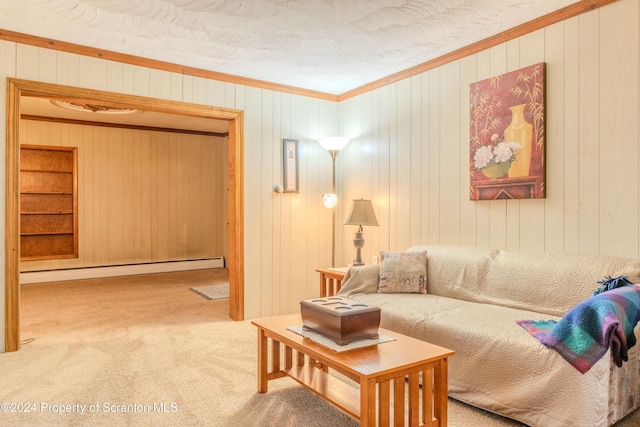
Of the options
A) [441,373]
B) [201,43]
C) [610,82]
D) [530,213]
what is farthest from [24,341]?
[610,82]

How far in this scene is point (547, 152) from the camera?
3018 millimetres

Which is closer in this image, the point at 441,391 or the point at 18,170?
the point at 441,391

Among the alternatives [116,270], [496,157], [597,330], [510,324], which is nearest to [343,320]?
[510,324]

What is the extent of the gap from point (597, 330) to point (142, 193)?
7.03m

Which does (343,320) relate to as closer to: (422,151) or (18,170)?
(422,151)

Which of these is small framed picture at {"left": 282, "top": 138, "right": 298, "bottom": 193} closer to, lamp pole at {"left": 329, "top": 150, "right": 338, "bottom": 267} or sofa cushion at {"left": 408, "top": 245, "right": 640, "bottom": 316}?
lamp pole at {"left": 329, "top": 150, "right": 338, "bottom": 267}

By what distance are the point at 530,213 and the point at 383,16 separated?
1760mm

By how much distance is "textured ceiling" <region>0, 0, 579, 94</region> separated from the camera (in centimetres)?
286

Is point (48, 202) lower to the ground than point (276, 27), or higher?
lower

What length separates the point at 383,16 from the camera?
3010 mm

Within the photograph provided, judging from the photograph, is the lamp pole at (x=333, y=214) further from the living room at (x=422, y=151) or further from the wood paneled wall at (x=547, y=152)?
the wood paneled wall at (x=547, y=152)

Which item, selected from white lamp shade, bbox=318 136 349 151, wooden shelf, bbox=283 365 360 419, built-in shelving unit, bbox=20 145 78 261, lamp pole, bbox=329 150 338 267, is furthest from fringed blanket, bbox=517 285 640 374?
built-in shelving unit, bbox=20 145 78 261

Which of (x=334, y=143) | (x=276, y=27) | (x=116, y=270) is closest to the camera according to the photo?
(x=276, y=27)

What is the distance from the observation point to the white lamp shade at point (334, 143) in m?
4.52
